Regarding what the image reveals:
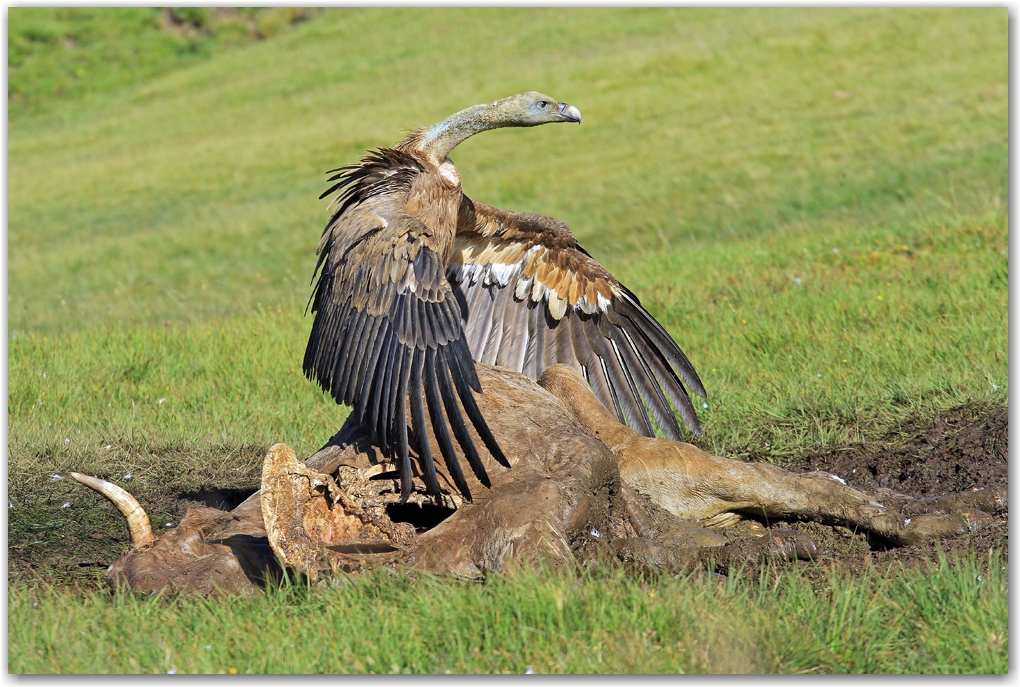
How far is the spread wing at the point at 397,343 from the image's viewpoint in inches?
148

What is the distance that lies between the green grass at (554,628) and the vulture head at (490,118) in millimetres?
2522

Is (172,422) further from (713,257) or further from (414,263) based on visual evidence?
(713,257)

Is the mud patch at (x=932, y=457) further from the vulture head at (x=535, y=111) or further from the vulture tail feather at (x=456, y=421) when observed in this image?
the vulture head at (x=535, y=111)

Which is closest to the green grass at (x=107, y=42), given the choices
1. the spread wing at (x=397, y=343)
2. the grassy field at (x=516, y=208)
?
the grassy field at (x=516, y=208)

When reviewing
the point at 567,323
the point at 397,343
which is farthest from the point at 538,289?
the point at 397,343

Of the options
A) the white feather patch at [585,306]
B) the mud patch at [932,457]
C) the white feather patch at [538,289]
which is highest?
the white feather patch at [538,289]

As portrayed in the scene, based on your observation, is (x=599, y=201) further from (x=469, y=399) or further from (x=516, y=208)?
(x=469, y=399)

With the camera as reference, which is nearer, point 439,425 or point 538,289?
point 439,425

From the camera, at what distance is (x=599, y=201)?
14.3 meters

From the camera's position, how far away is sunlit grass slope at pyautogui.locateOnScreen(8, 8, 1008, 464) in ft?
21.2

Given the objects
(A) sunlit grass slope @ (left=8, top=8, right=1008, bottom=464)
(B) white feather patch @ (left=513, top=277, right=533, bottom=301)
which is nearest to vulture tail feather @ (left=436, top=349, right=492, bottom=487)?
(B) white feather patch @ (left=513, top=277, right=533, bottom=301)

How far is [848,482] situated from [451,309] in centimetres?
222

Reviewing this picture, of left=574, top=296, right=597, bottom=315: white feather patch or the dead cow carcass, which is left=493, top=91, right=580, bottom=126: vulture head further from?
the dead cow carcass

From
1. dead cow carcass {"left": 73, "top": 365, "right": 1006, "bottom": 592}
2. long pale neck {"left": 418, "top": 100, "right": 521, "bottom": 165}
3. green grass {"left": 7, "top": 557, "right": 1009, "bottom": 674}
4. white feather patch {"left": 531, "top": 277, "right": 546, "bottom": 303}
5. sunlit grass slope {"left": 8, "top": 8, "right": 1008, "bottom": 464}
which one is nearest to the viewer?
green grass {"left": 7, "top": 557, "right": 1009, "bottom": 674}
